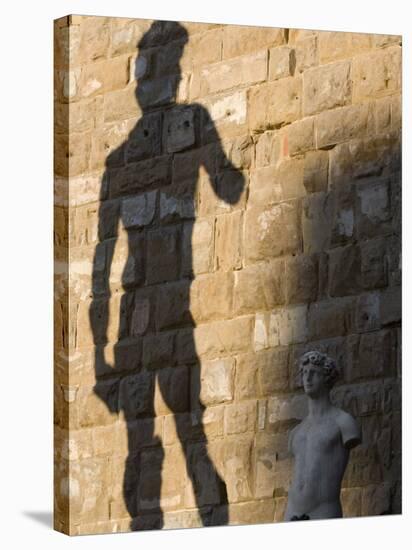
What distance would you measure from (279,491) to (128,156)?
2086 mm

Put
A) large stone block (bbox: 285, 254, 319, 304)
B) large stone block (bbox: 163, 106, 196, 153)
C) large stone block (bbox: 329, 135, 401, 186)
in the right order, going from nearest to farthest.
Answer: large stone block (bbox: 163, 106, 196, 153) < large stone block (bbox: 285, 254, 319, 304) < large stone block (bbox: 329, 135, 401, 186)

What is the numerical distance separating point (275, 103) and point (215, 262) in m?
0.98

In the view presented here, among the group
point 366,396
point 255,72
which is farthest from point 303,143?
point 366,396

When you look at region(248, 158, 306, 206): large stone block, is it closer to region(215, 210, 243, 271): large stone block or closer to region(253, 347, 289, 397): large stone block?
region(215, 210, 243, 271): large stone block

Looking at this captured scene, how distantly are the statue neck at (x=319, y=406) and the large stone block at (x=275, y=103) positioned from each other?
1.55 meters

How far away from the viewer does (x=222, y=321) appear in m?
11.4

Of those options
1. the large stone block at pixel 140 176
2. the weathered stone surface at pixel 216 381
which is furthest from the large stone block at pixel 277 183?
the weathered stone surface at pixel 216 381

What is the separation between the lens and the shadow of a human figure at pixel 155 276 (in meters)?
11.1

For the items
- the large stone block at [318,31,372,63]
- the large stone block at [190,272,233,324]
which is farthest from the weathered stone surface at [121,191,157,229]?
the large stone block at [318,31,372,63]

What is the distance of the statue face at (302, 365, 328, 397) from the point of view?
1145 cm

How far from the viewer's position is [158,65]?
1122cm

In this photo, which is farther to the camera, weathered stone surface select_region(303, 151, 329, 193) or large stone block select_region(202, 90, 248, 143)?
weathered stone surface select_region(303, 151, 329, 193)

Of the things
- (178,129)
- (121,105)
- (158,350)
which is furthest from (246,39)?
(158,350)

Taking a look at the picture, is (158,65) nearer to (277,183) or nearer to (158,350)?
(277,183)
